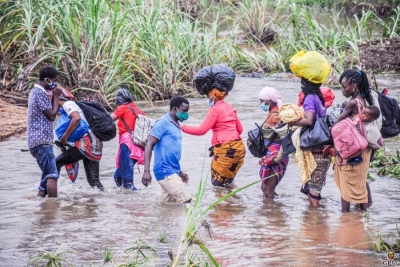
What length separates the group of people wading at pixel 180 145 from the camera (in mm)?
7223

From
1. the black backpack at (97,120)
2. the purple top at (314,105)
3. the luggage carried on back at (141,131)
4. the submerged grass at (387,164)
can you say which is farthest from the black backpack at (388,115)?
the black backpack at (97,120)

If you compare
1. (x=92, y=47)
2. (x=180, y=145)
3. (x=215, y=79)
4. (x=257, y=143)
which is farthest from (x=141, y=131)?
(x=92, y=47)

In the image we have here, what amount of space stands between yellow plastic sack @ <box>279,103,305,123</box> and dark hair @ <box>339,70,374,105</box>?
17.4 inches

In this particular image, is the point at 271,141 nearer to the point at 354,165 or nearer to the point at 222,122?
the point at 222,122

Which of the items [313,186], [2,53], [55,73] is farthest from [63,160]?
[2,53]

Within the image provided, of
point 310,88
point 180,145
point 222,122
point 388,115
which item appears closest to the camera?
point 388,115

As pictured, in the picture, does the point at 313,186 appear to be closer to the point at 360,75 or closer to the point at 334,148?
the point at 334,148

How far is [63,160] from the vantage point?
26.1 ft

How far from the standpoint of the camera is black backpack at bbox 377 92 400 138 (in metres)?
7.32

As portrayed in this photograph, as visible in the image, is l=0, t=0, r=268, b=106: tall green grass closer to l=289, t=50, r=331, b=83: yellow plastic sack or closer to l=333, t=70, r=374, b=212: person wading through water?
l=289, t=50, r=331, b=83: yellow plastic sack

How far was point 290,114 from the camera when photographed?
7156 millimetres

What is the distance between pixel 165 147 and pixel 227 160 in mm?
807

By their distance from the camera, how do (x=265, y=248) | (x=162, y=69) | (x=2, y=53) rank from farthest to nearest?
(x=162, y=69) → (x=2, y=53) → (x=265, y=248)

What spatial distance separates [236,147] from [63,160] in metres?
1.66
